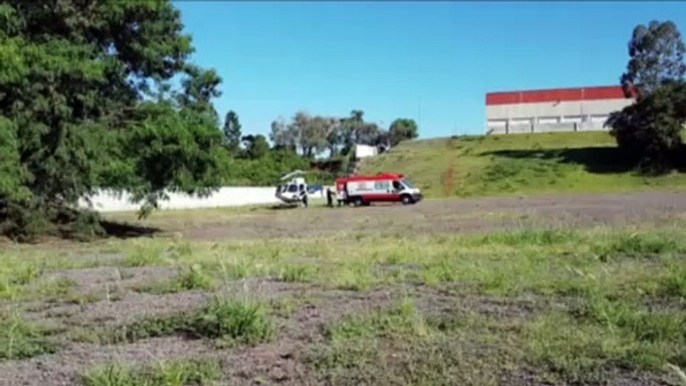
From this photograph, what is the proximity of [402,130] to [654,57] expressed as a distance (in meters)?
74.4

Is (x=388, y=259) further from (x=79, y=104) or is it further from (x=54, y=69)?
(x=79, y=104)

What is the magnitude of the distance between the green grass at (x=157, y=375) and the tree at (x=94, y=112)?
1565 centimetres

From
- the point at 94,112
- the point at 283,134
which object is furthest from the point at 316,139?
the point at 94,112

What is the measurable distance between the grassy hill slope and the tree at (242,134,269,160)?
2121 centimetres

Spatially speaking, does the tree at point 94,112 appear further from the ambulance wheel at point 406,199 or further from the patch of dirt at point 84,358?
the ambulance wheel at point 406,199

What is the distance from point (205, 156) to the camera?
2302 centimetres

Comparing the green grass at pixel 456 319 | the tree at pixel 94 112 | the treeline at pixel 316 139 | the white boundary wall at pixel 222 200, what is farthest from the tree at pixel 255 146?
the green grass at pixel 456 319

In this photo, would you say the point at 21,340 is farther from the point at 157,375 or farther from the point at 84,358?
the point at 157,375

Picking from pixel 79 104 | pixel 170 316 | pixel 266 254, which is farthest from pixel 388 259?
pixel 79 104

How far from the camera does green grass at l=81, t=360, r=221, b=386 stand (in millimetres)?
4445

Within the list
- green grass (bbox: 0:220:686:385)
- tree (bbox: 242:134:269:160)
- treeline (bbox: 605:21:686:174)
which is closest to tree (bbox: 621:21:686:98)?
treeline (bbox: 605:21:686:174)

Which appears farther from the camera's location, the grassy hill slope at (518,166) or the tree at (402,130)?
the tree at (402,130)

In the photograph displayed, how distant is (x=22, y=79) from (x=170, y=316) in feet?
51.7

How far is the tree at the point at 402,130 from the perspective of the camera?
140 metres
